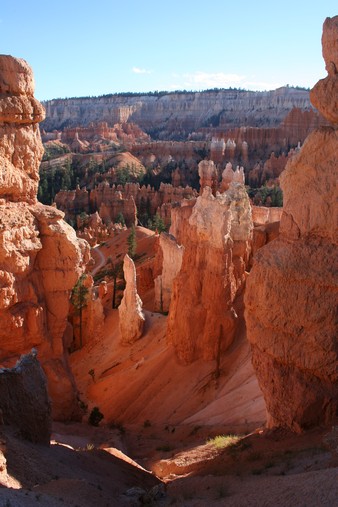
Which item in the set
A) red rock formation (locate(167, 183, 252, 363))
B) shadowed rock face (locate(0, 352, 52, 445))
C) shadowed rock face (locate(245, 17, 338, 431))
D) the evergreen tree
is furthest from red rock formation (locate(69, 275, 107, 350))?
shadowed rock face (locate(245, 17, 338, 431))

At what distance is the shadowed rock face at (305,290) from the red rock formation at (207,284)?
6.86 m

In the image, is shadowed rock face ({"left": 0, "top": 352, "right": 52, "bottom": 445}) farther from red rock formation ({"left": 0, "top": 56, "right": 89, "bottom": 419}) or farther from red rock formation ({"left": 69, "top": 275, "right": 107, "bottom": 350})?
red rock formation ({"left": 69, "top": 275, "right": 107, "bottom": 350})

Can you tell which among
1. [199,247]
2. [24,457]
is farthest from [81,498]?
[199,247]

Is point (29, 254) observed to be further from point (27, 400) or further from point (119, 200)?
point (119, 200)

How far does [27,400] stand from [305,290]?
500cm

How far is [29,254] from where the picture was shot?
38.2 ft

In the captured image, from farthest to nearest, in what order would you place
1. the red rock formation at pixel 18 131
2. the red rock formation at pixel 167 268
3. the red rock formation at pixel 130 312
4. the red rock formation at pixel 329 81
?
the red rock formation at pixel 167 268
the red rock formation at pixel 130 312
the red rock formation at pixel 18 131
the red rock formation at pixel 329 81

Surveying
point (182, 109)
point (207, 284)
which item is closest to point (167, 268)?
point (207, 284)

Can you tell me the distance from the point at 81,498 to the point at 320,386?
14.6 feet

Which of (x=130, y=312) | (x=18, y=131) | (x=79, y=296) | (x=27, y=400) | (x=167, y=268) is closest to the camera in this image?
(x=27, y=400)

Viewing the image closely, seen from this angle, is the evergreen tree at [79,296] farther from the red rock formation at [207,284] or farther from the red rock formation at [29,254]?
the red rock formation at [29,254]

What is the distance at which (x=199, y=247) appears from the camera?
54.6 feet

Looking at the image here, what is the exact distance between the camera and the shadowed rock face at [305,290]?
8.38 m

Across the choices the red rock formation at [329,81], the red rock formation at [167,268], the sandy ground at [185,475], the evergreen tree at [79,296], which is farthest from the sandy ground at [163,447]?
the red rock formation at [329,81]
